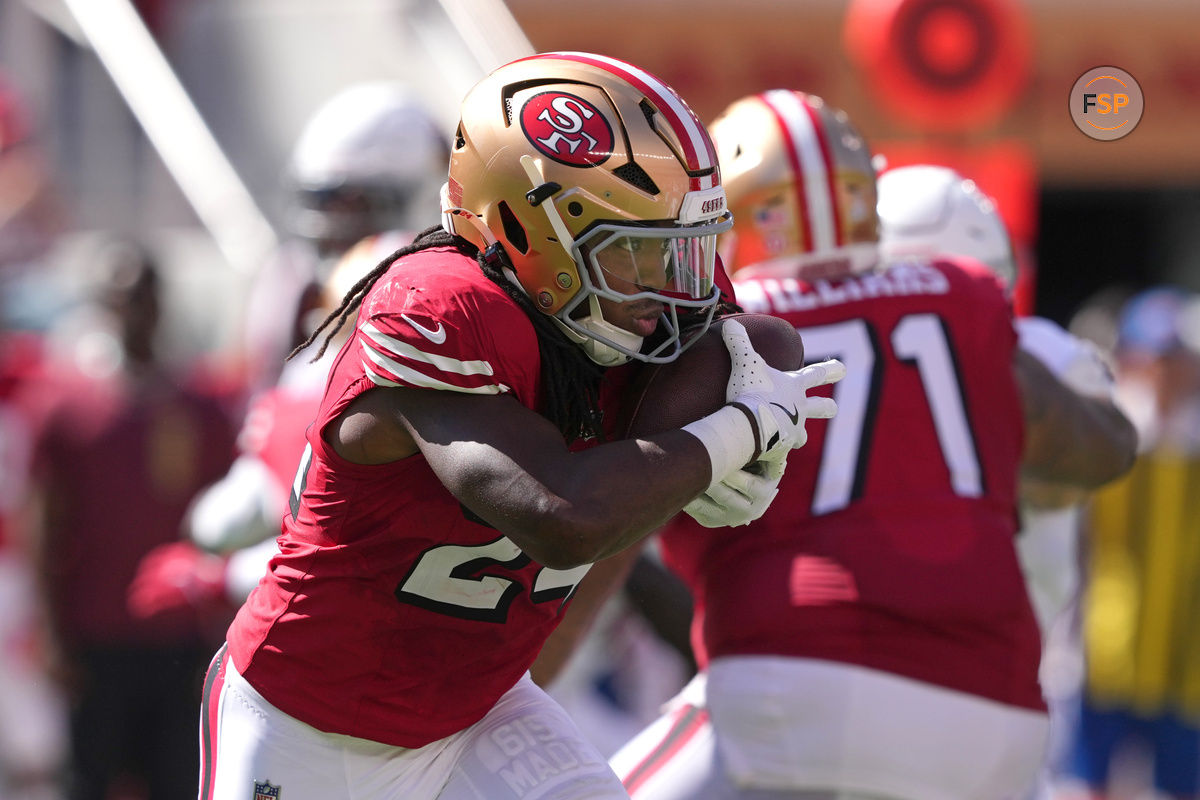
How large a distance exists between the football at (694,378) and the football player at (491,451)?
0.03 m

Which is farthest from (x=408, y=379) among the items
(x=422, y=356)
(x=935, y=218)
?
(x=935, y=218)

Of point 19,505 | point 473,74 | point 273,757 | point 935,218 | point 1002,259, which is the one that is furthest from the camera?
point 473,74

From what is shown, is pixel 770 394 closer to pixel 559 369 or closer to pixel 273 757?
pixel 559 369

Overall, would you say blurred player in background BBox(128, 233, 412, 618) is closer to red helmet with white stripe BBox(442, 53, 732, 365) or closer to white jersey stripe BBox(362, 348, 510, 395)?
red helmet with white stripe BBox(442, 53, 732, 365)

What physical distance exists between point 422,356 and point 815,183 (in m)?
1.56

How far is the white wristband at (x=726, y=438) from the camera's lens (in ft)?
8.25

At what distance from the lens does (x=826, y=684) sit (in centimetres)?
350

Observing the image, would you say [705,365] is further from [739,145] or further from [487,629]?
[739,145]

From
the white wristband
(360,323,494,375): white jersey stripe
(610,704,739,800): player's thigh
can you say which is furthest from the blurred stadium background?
(360,323,494,375): white jersey stripe

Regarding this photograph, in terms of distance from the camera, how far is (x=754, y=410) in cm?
257

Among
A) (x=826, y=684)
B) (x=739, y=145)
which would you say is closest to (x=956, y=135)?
(x=739, y=145)

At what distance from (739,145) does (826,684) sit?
121cm

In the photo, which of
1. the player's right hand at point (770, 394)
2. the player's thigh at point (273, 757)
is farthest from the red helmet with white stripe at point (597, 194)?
the player's thigh at point (273, 757)

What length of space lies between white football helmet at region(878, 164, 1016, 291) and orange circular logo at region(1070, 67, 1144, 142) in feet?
1.13
